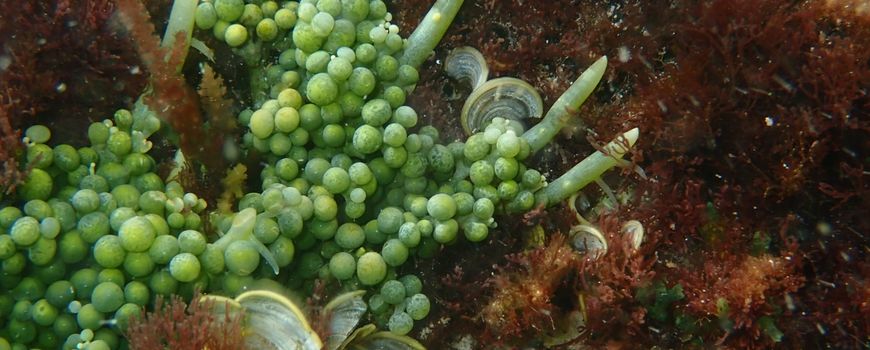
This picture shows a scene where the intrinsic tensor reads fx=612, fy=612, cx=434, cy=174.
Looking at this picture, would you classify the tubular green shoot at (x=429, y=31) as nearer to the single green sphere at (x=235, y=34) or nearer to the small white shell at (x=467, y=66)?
the small white shell at (x=467, y=66)

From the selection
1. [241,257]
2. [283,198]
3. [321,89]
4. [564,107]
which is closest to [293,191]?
[283,198]

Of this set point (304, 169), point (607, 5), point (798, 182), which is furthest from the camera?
point (607, 5)

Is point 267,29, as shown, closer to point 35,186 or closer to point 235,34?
point 235,34

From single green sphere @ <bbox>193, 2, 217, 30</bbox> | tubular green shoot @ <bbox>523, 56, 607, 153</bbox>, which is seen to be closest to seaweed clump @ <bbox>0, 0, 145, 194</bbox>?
single green sphere @ <bbox>193, 2, 217, 30</bbox>

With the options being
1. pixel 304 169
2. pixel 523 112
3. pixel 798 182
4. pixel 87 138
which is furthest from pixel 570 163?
pixel 87 138

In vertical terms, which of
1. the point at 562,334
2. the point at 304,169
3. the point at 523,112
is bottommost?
the point at 562,334

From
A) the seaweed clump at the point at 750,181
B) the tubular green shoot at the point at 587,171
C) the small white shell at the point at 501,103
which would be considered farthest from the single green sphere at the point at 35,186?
the tubular green shoot at the point at 587,171

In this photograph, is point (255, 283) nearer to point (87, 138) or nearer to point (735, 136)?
point (87, 138)

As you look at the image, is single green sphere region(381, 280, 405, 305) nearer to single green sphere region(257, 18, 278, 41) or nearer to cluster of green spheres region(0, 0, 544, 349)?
cluster of green spheres region(0, 0, 544, 349)
